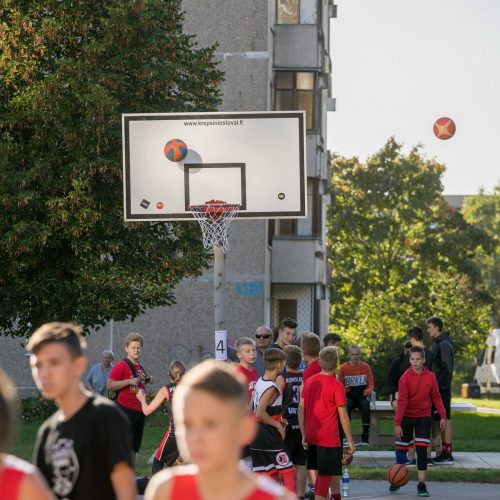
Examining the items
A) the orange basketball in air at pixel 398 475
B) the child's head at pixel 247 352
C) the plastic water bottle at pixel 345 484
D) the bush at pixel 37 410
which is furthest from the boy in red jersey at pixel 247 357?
the bush at pixel 37 410

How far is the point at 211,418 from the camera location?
12.2ft

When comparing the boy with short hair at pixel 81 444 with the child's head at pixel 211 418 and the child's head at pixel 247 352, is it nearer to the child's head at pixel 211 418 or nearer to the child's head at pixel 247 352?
the child's head at pixel 211 418

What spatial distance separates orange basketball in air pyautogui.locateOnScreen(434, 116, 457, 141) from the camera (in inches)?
944

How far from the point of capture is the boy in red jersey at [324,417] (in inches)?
489

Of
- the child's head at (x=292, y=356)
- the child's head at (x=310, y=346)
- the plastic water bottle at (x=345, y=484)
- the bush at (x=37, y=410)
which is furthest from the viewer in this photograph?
the bush at (x=37, y=410)

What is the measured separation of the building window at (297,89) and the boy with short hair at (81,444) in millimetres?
31709

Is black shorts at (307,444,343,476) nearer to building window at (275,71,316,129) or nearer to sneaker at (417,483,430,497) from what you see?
sneaker at (417,483,430,497)

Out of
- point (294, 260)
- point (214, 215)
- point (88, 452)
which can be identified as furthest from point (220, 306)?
point (294, 260)

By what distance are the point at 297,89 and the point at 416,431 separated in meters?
22.3

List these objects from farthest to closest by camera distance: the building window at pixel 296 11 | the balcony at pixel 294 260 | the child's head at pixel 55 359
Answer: the building window at pixel 296 11 → the balcony at pixel 294 260 → the child's head at pixel 55 359

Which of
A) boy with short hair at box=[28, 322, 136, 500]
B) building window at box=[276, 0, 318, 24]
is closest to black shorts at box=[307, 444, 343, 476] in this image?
boy with short hair at box=[28, 322, 136, 500]

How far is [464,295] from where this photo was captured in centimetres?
5812

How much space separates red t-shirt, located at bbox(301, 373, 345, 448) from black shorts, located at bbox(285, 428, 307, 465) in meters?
1.05

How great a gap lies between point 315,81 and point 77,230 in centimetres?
1467
